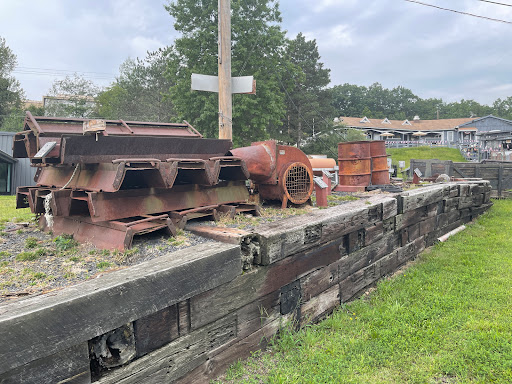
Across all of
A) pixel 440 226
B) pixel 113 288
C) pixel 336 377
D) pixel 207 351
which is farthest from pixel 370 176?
pixel 113 288

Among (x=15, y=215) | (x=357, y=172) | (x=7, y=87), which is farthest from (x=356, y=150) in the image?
(x=7, y=87)

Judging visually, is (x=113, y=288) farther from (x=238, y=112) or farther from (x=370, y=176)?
(x=238, y=112)

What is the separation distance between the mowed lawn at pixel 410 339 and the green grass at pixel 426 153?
112 feet

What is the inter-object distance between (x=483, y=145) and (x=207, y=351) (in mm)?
45611

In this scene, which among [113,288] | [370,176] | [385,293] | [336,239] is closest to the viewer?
[113,288]

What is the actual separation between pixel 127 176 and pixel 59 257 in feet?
3.60

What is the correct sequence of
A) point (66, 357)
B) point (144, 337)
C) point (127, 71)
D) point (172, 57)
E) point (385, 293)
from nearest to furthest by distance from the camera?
point (66, 357) < point (144, 337) < point (385, 293) < point (172, 57) < point (127, 71)

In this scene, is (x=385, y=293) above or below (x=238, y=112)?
below

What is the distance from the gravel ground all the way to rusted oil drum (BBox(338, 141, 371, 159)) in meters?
5.11

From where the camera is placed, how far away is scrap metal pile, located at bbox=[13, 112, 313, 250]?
2916mm

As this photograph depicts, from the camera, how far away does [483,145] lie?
38906 mm

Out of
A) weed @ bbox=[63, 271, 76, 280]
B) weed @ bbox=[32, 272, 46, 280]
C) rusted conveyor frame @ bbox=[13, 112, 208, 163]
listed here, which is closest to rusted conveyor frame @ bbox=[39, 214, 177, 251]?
weed @ bbox=[63, 271, 76, 280]

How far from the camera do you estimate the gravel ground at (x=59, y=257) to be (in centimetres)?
216

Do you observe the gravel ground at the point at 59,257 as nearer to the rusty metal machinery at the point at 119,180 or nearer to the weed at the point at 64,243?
the weed at the point at 64,243
